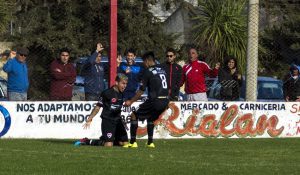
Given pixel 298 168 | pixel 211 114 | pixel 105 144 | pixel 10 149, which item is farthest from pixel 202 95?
pixel 298 168

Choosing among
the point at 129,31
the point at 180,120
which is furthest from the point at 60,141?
the point at 129,31

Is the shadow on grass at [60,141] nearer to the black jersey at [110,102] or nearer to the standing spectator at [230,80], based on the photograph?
the black jersey at [110,102]

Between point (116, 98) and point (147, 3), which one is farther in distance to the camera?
point (147, 3)

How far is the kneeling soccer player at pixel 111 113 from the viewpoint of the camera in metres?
Answer: 16.4

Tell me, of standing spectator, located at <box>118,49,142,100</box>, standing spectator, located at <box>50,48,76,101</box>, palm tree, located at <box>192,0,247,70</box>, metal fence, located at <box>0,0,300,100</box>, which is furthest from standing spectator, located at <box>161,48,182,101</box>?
palm tree, located at <box>192,0,247,70</box>

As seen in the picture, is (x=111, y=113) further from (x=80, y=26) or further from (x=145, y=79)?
(x=80, y=26)

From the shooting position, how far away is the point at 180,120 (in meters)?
19.7

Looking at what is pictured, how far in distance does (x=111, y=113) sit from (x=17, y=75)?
8.81 feet

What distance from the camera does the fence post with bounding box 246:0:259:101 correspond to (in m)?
20.4

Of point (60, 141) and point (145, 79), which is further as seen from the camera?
point (60, 141)

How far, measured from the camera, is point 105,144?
53.9ft

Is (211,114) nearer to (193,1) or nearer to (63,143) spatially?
(63,143)

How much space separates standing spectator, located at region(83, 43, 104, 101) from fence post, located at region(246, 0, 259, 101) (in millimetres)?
3711

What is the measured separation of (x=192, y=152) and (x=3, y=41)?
11.8m
